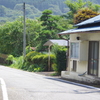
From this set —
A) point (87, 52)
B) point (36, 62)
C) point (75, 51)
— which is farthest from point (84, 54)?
point (36, 62)

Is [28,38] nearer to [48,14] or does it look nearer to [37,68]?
[48,14]

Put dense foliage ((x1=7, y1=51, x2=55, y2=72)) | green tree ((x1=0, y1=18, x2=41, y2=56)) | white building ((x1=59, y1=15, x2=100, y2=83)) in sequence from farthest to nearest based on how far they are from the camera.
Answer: green tree ((x1=0, y1=18, x2=41, y2=56))
dense foliage ((x1=7, y1=51, x2=55, y2=72))
white building ((x1=59, y1=15, x2=100, y2=83))

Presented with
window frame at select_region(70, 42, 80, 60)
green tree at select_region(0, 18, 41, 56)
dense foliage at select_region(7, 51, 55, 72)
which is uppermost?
green tree at select_region(0, 18, 41, 56)

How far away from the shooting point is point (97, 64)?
14727mm

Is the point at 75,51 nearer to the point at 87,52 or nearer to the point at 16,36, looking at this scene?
the point at 87,52

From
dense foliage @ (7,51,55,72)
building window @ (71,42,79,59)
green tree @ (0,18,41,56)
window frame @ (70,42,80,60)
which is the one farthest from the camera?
green tree @ (0,18,41,56)

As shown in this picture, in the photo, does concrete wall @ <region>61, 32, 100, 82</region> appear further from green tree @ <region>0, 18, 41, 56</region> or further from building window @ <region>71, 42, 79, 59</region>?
green tree @ <region>0, 18, 41, 56</region>

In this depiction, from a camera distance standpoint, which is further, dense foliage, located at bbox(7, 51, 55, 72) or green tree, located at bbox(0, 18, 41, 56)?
green tree, located at bbox(0, 18, 41, 56)

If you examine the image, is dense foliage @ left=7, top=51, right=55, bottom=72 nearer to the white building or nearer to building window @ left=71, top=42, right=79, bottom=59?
building window @ left=71, top=42, right=79, bottom=59

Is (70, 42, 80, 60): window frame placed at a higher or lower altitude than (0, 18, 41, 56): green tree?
lower

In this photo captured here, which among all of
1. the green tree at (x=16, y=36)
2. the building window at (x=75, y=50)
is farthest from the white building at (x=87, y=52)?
the green tree at (x=16, y=36)

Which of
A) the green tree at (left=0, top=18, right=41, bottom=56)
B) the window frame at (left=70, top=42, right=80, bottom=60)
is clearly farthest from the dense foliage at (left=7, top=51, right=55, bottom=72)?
the green tree at (left=0, top=18, right=41, bottom=56)

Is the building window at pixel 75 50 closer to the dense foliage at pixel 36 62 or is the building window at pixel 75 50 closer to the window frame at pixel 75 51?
the window frame at pixel 75 51

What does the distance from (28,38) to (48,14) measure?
22.9ft
